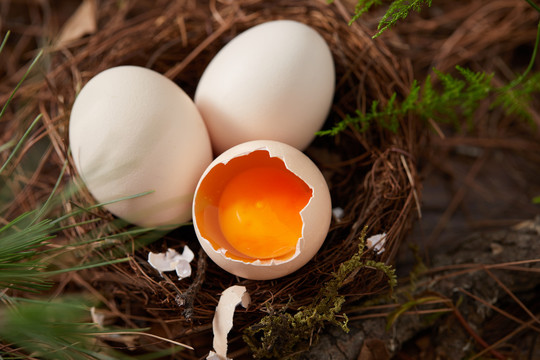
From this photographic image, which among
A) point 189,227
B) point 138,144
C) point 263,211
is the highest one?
point 138,144

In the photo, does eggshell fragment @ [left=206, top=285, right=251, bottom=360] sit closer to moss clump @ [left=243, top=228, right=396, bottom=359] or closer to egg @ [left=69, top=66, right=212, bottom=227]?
moss clump @ [left=243, top=228, right=396, bottom=359]

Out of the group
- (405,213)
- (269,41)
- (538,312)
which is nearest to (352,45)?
(269,41)

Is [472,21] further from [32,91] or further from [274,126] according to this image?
[32,91]

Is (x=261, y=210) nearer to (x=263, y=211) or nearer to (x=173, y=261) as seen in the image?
(x=263, y=211)

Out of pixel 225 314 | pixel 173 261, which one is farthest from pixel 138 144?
pixel 225 314

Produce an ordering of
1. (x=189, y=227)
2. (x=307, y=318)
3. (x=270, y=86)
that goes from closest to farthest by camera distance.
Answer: (x=307, y=318) → (x=270, y=86) → (x=189, y=227)

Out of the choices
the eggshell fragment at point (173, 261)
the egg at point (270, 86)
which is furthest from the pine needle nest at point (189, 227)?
the egg at point (270, 86)

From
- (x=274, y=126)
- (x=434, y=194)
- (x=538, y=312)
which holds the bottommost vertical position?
(x=538, y=312)
